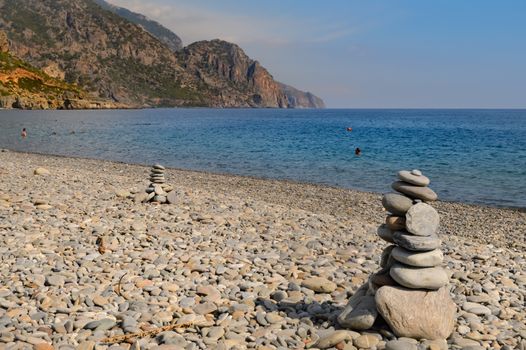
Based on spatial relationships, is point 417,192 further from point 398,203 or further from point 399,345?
point 399,345

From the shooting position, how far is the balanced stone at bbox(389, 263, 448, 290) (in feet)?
22.5

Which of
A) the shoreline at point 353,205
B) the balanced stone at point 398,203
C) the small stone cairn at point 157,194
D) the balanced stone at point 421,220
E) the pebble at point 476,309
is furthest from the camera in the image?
the shoreline at point 353,205

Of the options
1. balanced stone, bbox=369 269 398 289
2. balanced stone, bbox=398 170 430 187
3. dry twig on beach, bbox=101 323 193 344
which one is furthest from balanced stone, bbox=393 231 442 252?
dry twig on beach, bbox=101 323 193 344

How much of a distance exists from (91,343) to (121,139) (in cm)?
5599

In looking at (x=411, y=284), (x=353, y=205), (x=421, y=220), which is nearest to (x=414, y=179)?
(x=421, y=220)

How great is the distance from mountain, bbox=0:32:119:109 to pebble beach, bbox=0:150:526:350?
459ft

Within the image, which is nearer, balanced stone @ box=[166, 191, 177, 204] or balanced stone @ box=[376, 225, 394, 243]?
balanced stone @ box=[376, 225, 394, 243]

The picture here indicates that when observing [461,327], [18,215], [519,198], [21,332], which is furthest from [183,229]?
[519,198]

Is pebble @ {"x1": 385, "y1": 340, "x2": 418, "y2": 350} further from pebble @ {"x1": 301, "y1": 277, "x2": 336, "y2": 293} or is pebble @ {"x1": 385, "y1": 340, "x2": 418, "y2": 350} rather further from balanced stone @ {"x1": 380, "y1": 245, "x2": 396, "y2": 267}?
pebble @ {"x1": 301, "y1": 277, "x2": 336, "y2": 293}

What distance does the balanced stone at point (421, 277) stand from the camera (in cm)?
684

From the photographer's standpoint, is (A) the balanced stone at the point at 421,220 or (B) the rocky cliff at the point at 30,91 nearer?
(A) the balanced stone at the point at 421,220

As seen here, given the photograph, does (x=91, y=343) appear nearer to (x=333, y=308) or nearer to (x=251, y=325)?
(x=251, y=325)

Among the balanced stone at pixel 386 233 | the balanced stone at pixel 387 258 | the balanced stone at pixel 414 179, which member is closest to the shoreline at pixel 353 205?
the balanced stone at pixel 387 258

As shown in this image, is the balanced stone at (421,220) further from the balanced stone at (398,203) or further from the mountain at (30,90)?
the mountain at (30,90)
